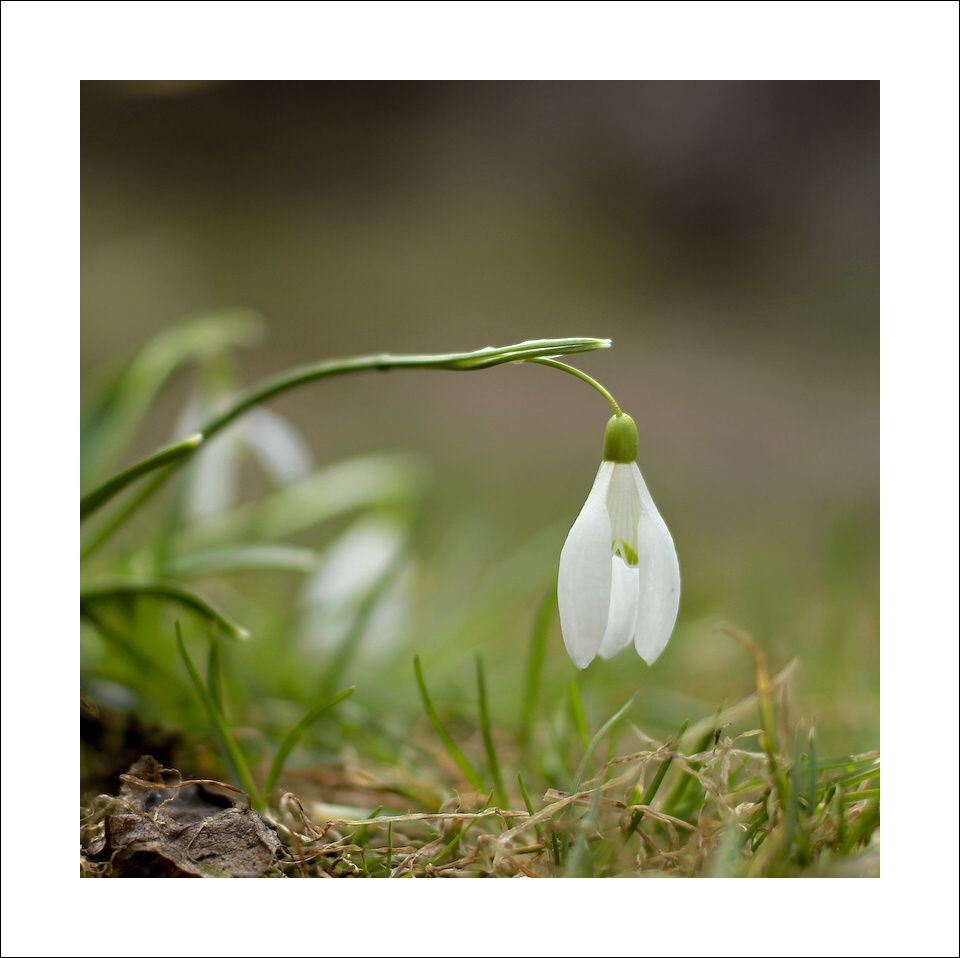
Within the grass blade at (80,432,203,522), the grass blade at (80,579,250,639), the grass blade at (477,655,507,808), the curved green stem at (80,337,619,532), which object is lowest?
the grass blade at (477,655,507,808)

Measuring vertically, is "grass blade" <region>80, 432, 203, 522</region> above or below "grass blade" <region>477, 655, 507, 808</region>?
above

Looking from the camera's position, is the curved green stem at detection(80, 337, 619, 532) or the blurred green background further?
the blurred green background

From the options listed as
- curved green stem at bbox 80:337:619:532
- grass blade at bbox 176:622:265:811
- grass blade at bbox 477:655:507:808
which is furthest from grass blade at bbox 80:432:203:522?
grass blade at bbox 477:655:507:808

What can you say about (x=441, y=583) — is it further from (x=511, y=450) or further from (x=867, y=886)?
(x=867, y=886)

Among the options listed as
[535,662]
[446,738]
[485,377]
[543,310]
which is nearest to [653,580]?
[446,738]

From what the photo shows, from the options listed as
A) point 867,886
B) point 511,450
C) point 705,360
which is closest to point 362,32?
point 867,886

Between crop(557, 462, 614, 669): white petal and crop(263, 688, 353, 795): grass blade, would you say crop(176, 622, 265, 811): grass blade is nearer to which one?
crop(263, 688, 353, 795): grass blade
